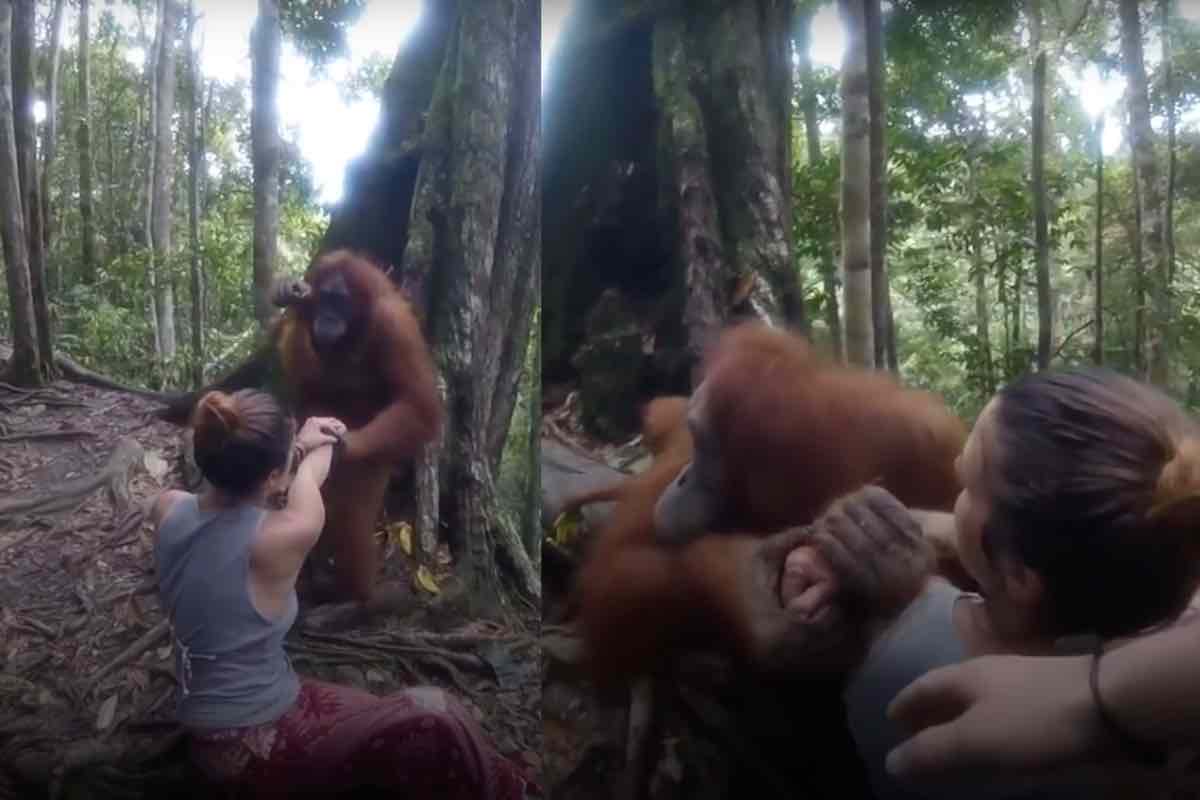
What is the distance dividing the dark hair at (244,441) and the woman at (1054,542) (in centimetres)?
88

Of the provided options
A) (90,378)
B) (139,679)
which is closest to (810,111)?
(90,378)

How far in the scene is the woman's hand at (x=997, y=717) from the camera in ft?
3.87

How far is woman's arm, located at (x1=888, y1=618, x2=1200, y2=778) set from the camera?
1.16 m

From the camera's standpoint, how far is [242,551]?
5.74 ft

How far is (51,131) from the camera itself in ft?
6.50

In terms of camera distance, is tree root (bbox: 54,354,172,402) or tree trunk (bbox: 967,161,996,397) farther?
tree root (bbox: 54,354,172,402)

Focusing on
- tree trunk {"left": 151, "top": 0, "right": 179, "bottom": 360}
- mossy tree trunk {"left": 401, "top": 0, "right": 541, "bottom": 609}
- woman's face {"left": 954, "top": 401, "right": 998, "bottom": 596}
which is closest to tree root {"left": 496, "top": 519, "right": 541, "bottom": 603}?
mossy tree trunk {"left": 401, "top": 0, "right": 541, "bottom": 609}

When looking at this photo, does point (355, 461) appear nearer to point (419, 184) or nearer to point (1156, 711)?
point (419, 184)

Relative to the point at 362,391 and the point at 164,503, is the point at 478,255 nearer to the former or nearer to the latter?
the point at 362,391

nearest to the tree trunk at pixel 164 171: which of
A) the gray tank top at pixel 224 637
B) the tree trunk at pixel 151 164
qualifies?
the tree trunk at pixel 151 164

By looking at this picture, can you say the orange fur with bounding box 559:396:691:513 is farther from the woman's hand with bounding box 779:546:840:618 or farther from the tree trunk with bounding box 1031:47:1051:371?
the tree trunk with bounding box 1031:47:1051:371

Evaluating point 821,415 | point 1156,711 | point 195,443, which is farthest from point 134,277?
point 1156,711

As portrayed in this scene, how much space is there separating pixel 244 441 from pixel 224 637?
1.11ft

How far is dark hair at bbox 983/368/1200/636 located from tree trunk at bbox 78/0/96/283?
1.58 metres
